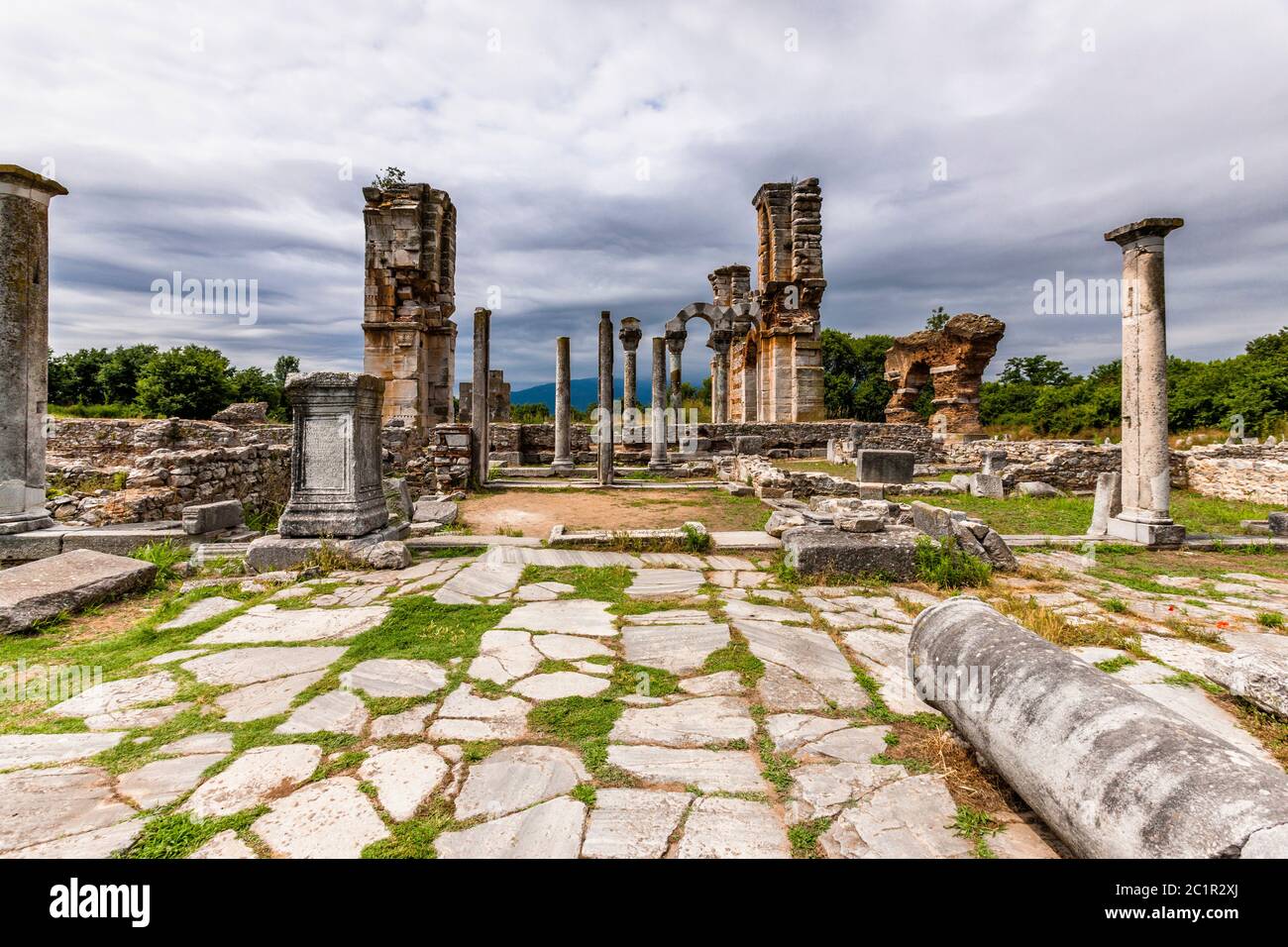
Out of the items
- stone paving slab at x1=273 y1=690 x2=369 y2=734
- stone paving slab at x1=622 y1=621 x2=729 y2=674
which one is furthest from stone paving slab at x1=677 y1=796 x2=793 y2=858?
stone paving slab at x1=273 y1=690 x2=369 y2=734

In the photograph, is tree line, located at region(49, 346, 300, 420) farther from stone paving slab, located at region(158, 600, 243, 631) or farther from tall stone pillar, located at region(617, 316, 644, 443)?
stone paving slab, located at region(158, 600, 243, 631)

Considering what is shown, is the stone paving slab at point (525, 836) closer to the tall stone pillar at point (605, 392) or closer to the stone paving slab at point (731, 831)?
the stone paving slab at point (731, 831)

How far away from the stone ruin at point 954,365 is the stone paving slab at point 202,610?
24668mm

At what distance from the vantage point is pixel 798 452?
65.8ft

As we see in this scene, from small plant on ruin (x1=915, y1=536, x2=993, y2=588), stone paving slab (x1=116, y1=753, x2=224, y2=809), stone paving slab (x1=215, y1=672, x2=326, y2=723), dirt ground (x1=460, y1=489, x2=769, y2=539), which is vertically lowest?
stone paving slab (x1=116, y1=753, x2=224, y2=809)

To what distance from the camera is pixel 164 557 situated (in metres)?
5.36

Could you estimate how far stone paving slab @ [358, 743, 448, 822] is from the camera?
1988mm

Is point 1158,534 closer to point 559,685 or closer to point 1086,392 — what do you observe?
point 559,685

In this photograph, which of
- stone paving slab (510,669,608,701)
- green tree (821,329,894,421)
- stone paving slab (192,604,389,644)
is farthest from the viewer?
green tree (821,329,894,421)

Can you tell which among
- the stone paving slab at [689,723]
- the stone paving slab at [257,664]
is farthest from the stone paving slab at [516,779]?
the stone paving slab at [257,664]

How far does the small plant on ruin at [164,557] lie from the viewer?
16.5 feet

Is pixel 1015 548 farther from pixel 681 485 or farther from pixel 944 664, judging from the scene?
pixel 681 485

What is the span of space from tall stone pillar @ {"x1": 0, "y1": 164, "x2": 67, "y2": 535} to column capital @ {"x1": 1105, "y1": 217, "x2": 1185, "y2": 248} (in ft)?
41.0
